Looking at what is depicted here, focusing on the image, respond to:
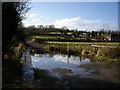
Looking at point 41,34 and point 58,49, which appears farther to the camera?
point 41,34

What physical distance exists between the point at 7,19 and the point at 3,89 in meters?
3.81

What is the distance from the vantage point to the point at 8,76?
36.0ft

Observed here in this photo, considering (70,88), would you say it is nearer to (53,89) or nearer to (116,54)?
(53,89)

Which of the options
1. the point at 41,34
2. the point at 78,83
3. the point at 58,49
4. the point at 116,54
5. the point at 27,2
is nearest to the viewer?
the point at 78,83

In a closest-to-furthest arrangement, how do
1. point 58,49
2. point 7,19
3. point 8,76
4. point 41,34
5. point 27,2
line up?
1. point 8,76
2. point 7,19
3. point 27,2
4. point 58,49
5. point 41,34

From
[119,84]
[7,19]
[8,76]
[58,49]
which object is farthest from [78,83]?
[58,49]

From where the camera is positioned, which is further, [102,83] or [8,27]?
[102,83]

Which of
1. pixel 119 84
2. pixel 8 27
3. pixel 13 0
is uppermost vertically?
pixel 13 0

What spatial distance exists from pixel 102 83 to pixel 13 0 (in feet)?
19.2

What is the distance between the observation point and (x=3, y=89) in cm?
899

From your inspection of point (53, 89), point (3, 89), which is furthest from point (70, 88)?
point (3, 89)

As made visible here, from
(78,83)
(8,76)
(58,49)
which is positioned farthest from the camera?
(58,49)

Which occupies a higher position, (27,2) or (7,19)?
(27,2)

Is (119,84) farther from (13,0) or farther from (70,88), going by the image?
(13,0)
